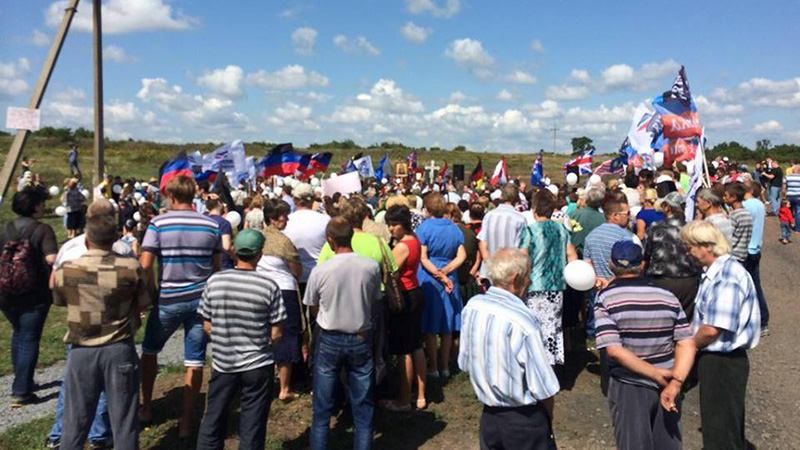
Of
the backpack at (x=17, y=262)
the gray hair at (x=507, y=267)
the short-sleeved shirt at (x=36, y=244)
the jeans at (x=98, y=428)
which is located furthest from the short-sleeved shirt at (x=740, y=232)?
the backpack at (x=17, y=262)

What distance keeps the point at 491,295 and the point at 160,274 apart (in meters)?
2.82

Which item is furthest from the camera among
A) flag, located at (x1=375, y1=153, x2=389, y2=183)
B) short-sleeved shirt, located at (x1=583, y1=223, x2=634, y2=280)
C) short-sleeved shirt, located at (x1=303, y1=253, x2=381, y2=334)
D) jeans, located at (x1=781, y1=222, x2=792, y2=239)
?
flag, located at (x1=375, y1=153, x2=389, y2=183)

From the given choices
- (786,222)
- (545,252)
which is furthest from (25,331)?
(786,222)

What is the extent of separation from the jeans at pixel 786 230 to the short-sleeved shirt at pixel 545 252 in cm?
1259

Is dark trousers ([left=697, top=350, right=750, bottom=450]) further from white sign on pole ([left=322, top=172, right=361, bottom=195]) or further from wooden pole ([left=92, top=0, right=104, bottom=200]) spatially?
wooden pole ([left=92, top=0, right=104, bottom=200])

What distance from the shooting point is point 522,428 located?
10.7 ft

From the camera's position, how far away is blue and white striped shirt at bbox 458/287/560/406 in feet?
10.3

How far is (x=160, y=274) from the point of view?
15.7 ft

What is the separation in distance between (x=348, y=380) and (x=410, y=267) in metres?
1.38

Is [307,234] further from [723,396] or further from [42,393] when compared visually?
[723,396]

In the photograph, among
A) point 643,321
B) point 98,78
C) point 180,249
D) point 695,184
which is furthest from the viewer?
point 98,78

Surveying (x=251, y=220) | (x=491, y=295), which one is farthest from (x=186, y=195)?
(x=491, y=295)

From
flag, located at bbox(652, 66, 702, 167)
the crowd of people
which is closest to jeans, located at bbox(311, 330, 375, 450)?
the crowd of people

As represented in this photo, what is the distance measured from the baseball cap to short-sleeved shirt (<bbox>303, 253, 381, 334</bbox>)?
67.1 inches
